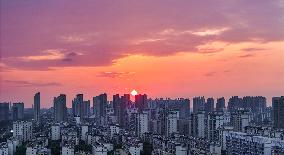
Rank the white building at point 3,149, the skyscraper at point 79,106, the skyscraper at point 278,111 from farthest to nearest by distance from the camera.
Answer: the skyscraper at point 79,106 → the skyscraper at point 278,111 → the white building at point 3,149

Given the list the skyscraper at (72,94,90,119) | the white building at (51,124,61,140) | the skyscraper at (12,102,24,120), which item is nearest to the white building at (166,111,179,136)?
the white building at (51,124,61,140)

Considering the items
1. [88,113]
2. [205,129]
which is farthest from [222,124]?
[88,113]

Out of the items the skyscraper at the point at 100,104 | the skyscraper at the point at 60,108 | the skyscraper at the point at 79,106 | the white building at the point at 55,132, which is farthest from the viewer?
the skyscraper at the point at 79,106

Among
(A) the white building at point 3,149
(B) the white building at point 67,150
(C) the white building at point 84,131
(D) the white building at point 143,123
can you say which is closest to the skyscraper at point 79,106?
(D) the white building at point 143,123

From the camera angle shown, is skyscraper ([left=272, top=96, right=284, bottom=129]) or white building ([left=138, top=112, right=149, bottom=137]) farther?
white building ([left=138, top=112, right=149, bottom=137])

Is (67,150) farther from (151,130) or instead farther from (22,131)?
(151,130)

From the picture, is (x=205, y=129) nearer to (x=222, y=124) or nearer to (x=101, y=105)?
(x=222, y=124)

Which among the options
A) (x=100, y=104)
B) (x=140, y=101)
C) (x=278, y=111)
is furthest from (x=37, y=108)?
(x=278, y=111)

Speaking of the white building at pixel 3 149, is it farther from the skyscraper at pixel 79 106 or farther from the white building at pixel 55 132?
the skyscraper at pixel 79 106

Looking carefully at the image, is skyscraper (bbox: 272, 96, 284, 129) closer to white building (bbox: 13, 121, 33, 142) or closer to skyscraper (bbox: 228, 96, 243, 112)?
skyscraper (bbox: 228, 96, 243, 112)
